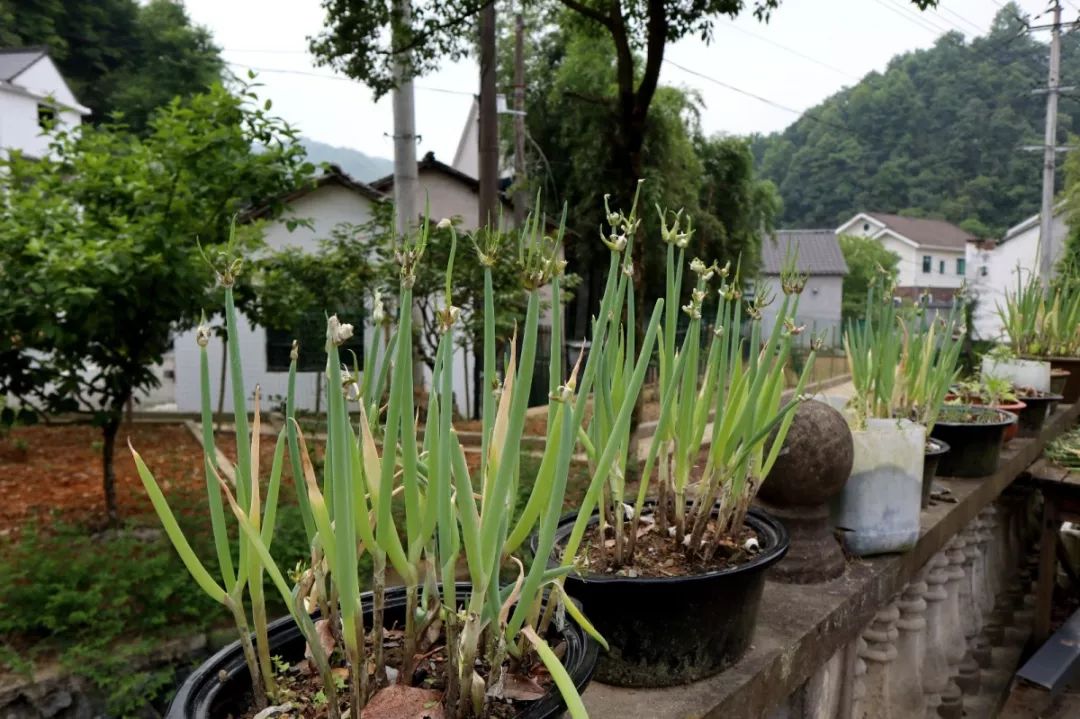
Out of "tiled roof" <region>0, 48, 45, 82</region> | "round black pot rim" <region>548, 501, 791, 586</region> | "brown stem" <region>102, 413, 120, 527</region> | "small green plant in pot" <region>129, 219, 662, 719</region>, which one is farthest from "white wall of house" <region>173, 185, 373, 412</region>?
"tiled roof" <region>0, 48, 45, 82</region>

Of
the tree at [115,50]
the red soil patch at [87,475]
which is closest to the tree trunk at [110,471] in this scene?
the red soil patch at [87,475]

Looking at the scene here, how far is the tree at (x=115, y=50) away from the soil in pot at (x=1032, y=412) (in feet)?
85.2

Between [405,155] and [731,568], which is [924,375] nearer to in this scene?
[731,568]

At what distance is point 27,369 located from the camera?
4.41m

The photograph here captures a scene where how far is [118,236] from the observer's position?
4.27m

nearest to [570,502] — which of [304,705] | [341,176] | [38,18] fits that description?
[304,705]

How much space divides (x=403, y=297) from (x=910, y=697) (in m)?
2.26

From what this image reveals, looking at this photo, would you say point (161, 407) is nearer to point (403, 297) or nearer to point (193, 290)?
point (193, 290)

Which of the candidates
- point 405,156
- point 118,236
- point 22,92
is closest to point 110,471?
point 118,236

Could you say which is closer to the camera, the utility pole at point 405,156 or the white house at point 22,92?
the utility pole at point 405,156

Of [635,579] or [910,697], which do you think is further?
[910,697]

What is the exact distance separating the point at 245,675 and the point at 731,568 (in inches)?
30.3

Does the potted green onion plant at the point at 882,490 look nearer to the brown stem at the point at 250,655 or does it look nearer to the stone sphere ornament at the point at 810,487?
the stone sphere ornament at the point at 810,487

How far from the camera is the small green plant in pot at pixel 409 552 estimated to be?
0.84 m
